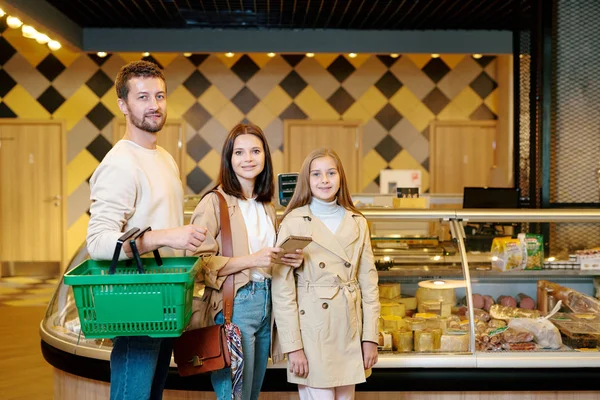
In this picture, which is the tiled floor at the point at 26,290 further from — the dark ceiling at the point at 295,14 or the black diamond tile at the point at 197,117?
the dark ceiling at the point at 295,14

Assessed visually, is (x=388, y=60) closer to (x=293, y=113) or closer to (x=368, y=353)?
(x=293, y=113)

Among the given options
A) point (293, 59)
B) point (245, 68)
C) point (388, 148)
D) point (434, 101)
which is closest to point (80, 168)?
point (245, 68)

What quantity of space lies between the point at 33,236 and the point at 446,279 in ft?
21.9

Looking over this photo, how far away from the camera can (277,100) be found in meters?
8.03

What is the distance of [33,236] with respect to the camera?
804 centimetres

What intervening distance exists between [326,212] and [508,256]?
1.19 metres

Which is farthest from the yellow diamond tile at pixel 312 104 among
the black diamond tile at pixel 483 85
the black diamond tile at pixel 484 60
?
the black diamond tile at pixel 484 60

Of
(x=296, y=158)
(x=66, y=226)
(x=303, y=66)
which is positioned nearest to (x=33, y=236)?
(x=66, y=226)

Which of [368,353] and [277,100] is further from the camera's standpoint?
[277,100]

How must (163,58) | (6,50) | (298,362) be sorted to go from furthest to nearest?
1. (163,58)
2. (6,50)
3. (298,362)

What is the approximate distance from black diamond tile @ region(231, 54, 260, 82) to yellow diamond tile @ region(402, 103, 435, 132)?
2.05 m

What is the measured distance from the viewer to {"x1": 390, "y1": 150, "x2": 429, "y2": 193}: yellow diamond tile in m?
8.07

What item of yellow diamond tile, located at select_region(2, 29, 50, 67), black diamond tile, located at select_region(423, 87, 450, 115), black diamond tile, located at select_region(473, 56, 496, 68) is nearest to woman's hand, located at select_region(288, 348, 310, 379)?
black diamond tile, located at select_region(423, 87, 450, 115)

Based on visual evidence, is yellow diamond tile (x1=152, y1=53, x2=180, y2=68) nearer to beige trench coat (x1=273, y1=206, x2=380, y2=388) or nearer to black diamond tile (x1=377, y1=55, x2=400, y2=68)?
black diamond tile (x1=377, y1=55, x2=400, y2=68)
